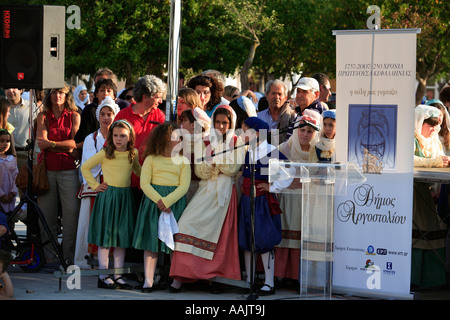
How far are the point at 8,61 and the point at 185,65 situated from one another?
72.1 ft

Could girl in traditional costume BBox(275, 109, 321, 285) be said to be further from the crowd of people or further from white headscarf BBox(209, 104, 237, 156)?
white headscarf BBox(209, 104, 237, 156)

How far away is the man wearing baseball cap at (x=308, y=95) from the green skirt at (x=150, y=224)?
5.78 feet

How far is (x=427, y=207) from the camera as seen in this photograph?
290 inches

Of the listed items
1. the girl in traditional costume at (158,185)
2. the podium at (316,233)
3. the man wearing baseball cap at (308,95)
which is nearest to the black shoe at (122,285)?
the girl in traditional costume at (158,185)

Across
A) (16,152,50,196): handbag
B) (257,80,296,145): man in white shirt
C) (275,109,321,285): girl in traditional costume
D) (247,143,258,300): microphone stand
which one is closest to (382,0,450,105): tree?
(257,80,296,145): man in white shirt

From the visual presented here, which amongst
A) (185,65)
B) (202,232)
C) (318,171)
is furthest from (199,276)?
(185,65)

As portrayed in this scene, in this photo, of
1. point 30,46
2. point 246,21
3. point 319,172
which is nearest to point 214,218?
point 319,172

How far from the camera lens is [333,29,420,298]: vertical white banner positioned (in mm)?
6355

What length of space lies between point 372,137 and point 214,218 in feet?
4.98

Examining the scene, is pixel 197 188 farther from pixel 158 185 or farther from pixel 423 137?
pixel 423 137

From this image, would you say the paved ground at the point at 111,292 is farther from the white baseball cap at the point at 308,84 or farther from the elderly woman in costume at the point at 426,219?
the white baseball cap at the point at 308,84

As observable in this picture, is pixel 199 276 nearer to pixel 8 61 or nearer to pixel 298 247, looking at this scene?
pixel 298 247

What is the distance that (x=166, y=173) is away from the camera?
687 cm

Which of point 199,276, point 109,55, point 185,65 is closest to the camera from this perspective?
point 199,276
